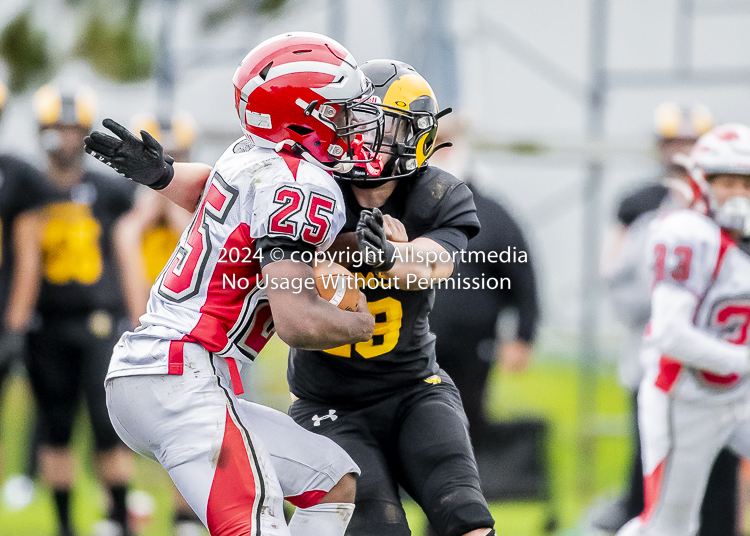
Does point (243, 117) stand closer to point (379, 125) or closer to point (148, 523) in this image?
point (379, 125)

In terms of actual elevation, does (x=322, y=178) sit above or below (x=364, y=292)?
above

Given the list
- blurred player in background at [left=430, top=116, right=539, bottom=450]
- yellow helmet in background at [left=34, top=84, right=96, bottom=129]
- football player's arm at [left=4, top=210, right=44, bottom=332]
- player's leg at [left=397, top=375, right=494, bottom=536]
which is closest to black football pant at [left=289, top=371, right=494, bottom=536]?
player's leg at [left=397, top=375, right=494, bottom=536]

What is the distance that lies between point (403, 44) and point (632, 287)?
2751 mm

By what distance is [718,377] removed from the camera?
4.00m

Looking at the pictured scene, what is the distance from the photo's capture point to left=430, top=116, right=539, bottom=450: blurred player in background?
493 cm

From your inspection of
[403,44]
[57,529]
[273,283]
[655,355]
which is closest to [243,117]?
[273,283]

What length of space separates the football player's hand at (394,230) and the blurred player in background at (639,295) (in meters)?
2.15

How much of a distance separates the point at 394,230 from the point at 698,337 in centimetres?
165

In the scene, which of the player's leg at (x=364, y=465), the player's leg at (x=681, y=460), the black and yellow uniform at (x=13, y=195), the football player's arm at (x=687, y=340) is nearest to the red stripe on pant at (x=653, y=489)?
the player's leg at (x=681, y=460)

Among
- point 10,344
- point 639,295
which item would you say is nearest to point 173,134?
point 10,344

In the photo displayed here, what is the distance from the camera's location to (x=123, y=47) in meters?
11.0

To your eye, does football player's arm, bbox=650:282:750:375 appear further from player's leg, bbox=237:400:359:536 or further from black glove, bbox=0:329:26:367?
black glove, bbox=0:329:26:367

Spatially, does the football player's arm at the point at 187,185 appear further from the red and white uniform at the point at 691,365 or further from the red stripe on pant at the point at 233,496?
the red and white uniform at the point at 691,365

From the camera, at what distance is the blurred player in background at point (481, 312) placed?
493cm
